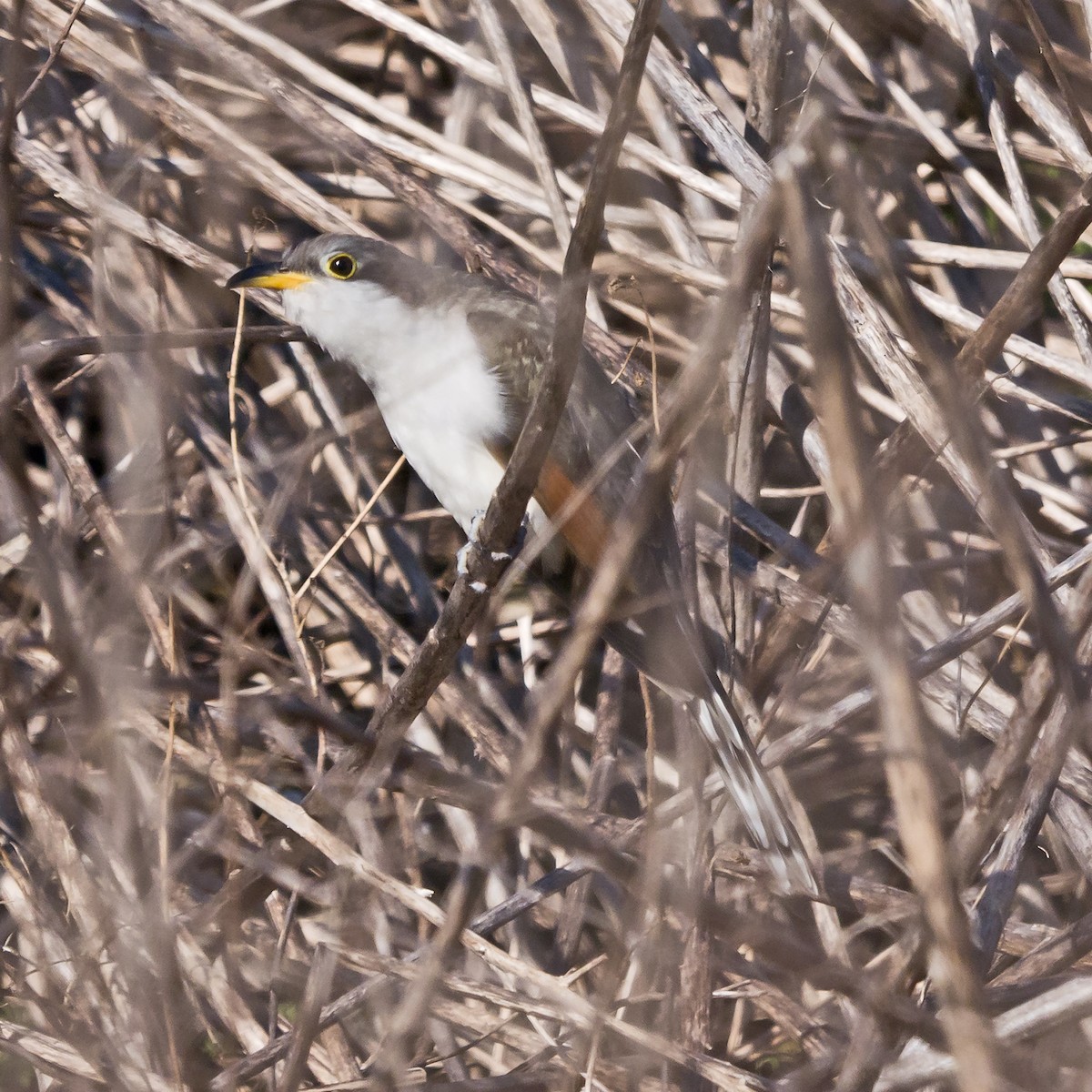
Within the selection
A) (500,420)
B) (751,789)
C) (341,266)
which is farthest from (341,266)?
(751,789)

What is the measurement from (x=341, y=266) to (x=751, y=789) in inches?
63.5

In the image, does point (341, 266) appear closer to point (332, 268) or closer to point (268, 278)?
point (332, 268)

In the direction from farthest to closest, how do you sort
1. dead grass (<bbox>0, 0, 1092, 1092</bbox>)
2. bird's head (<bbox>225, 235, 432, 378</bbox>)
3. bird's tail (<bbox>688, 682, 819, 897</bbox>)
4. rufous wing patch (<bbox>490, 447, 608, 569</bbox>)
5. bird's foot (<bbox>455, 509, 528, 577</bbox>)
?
bird's head (<bbox>225, 235, 432, 378</bbox>) < rufous wing patch (<bbox>490, 447, 608, 569</bbox>) < bird's tail (<bbox>688, 682, 819, 897</bbox>) < dead grass (<bbox>0, 0, 1092, 1092</bbox>) < bird's foot (<bbox>455, 509, 528, 577</bbox>)

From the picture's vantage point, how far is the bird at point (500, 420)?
2.66 m

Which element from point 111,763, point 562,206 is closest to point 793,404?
point 562,206

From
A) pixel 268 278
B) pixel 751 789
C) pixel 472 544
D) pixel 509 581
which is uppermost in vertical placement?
pixel 268 278

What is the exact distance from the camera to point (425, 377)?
2900 mm

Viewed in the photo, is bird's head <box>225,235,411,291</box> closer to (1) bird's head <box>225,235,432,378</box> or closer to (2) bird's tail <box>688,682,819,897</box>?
(1) bird's head <box>225,235,432,378</box>

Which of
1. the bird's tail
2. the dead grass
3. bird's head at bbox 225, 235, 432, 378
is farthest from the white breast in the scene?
the bird's tail

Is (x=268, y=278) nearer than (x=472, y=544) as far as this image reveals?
No

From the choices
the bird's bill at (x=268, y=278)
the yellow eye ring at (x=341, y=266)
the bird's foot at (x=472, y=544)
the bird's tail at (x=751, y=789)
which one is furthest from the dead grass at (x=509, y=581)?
the yellow eye ring at (x=341, y=266)

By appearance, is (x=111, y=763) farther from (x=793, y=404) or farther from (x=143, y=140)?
(x=143, y=140)

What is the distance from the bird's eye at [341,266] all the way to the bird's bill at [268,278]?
0.19 feet

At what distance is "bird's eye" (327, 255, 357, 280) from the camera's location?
2967 mm
